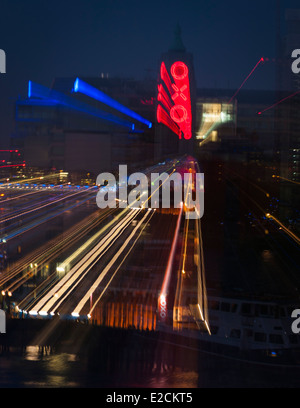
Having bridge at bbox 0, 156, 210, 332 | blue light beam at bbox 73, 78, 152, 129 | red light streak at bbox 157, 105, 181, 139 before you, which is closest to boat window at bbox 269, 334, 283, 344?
bridge at bbox 0, 156, 210, 332

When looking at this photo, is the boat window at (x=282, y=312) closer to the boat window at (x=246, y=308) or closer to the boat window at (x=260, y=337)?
the boat window at (x=246, y=308)

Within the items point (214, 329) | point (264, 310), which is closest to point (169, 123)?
point (264, 310)

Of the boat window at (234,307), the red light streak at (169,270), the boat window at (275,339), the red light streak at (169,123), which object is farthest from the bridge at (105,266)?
the red light streak at (169,123)

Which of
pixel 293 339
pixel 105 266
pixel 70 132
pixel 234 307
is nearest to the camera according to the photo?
pixel 293 339

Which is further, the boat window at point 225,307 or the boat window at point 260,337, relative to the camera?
the boat window at point 225,307

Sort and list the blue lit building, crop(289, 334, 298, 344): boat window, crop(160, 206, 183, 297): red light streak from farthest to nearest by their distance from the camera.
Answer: the blue lit building → crop(160, 206, 183, 297): red light streak → crop(289, 334, 298, 344): boat window

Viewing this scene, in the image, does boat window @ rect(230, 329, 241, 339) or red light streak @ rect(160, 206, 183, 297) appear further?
red light streak @ rect(160, 206, 183, 297)

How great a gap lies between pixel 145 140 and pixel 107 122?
30.8 ft

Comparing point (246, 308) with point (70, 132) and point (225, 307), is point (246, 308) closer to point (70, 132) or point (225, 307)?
point (225, 307)

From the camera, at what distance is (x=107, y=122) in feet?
63.0

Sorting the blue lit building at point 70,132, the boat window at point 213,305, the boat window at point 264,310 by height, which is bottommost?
the boat window at point 264,310

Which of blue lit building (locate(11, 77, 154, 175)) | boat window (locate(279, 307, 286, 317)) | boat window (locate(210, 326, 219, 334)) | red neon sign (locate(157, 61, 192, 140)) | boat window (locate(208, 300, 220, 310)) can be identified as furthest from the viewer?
red neon sign (locate(157, 61, 192, 140))

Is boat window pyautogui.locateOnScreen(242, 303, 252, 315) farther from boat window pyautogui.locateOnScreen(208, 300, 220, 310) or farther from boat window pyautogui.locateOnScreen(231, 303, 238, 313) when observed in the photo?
boat window pyautogui.locateOnScreen(208, 300, 220, 310)

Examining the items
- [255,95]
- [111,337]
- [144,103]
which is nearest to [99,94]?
[111,337]
